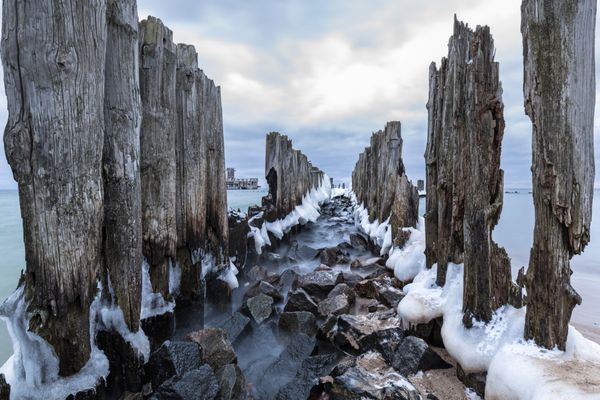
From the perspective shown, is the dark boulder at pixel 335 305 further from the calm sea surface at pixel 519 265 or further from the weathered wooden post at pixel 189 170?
the calm sea surface at pixel 519 265

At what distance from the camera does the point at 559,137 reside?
2.31 m

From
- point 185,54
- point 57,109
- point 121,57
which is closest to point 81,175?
point 57,109

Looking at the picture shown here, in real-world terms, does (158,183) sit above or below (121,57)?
below

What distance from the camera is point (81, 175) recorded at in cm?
257

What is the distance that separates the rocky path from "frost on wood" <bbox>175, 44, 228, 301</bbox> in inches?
34.6

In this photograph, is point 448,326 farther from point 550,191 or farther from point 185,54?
point 185,54

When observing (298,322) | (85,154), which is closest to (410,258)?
(298,322)

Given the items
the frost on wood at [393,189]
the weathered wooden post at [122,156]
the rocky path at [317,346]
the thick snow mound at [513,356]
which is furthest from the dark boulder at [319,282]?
the weathered wooden post at [122,156]

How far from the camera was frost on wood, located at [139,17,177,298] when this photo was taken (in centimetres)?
379

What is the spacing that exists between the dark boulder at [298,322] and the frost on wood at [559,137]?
254 cm

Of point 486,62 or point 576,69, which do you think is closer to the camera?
point 576,69

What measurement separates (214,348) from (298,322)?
52.4 inches

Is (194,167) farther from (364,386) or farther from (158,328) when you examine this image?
(364,386)

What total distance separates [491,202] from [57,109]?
139 inches
